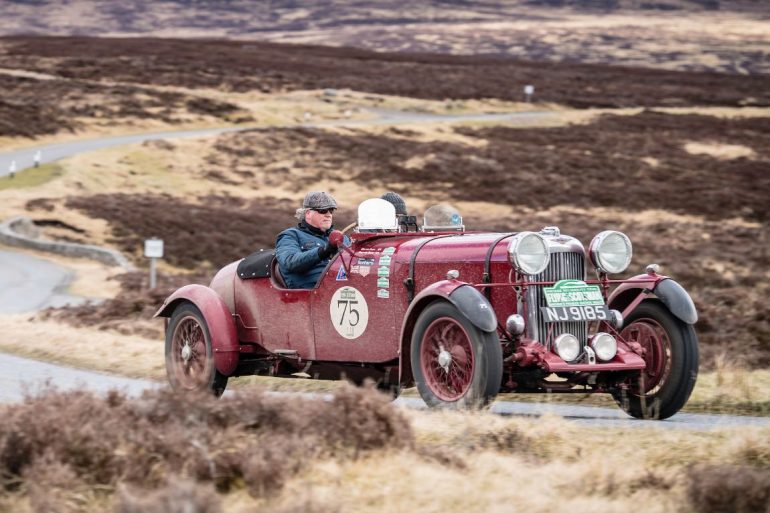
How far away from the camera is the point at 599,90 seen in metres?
94.8

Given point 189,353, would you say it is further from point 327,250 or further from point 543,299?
point 543,299

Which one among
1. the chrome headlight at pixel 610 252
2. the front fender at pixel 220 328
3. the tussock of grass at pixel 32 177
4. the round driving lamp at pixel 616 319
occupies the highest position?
the chrome headlight at pixel 610 252

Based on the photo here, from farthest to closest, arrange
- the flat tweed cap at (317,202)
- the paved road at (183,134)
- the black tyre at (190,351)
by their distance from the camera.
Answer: the paved road at (183,134) < the black tyre at (190,351) < the flat tweed cap at (317,202)

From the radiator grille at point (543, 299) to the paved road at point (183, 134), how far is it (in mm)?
40711

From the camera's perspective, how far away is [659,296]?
9.38 m

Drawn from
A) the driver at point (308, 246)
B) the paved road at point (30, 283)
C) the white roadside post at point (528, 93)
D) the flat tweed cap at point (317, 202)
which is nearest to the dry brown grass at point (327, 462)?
the driver at point (308, 246)

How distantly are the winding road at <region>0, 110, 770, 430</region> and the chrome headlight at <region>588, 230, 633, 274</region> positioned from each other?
116cm

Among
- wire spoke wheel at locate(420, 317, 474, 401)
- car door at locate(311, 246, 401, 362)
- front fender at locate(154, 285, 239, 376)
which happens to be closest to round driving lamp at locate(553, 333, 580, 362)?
wire spoke wheel at locate(420, 317, 474, 401)

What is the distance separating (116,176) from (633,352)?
143 feet

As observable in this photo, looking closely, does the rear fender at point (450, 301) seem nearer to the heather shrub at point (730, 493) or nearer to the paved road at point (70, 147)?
the heather shrub at point (730, 493)

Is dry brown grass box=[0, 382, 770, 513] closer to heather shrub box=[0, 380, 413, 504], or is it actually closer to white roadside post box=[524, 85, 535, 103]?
heather shrub box=[0, 380, 413, 504]

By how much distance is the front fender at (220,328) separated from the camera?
10.5 meters

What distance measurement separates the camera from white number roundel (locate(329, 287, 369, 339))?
377 inches

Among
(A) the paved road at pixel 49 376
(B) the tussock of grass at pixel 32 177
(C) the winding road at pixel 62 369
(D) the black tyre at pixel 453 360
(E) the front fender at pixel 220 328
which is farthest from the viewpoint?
(B) the tussock of grass at pixel 32 177
